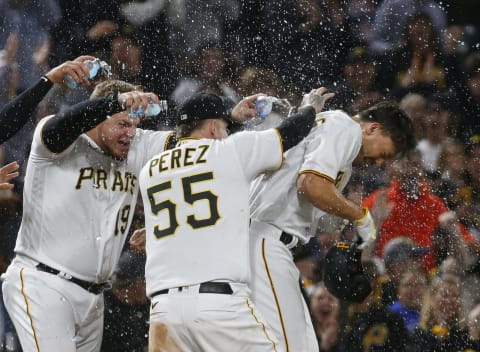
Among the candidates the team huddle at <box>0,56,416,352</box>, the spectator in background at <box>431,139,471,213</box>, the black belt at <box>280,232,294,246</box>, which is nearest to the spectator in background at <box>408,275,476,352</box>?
the spectator in background at <box>431,139,471,213</box>

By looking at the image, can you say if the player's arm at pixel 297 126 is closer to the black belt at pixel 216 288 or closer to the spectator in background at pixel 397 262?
the black belt at pixel 216 288

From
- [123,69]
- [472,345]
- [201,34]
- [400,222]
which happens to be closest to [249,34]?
[201,34]

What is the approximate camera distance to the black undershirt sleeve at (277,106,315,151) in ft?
11.9

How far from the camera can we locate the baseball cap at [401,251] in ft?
17.0

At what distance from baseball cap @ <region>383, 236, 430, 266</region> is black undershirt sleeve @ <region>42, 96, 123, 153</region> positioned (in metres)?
2.17

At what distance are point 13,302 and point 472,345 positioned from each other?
251 cm

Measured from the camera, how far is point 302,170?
3785 mm

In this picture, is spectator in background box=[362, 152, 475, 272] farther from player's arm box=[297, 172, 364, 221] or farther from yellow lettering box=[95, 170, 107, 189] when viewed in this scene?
yellow lettering box=[95, 170, 107, 189]

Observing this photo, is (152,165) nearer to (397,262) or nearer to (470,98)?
(397,262)

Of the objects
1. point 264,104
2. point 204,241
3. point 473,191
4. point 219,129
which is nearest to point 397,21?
point 473,191

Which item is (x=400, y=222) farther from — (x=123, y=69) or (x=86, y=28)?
(x=86, y=28)

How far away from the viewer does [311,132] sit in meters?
3.95

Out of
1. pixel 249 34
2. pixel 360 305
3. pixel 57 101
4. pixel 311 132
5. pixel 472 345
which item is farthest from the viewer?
pixel 249 34

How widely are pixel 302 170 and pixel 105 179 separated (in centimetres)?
103
